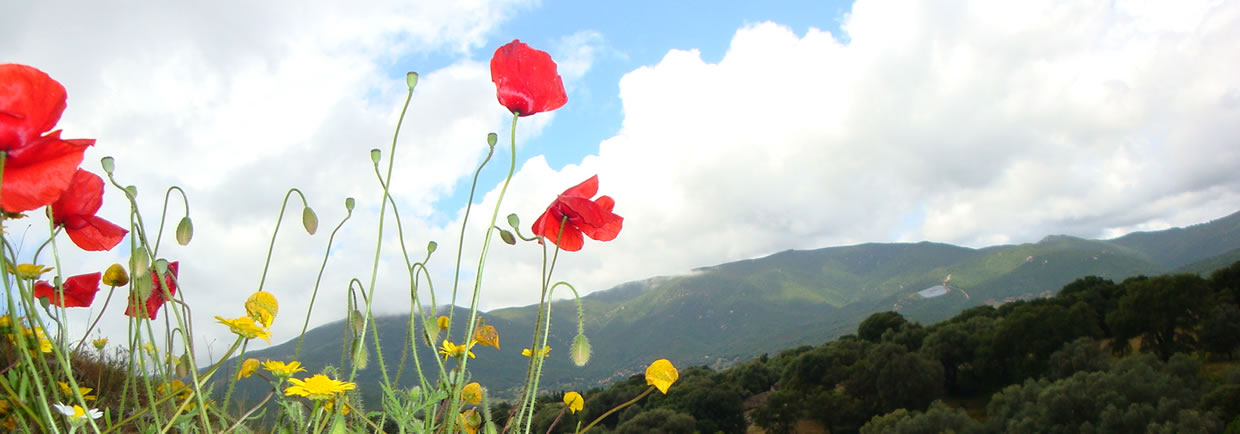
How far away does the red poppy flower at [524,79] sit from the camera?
157 centimetres

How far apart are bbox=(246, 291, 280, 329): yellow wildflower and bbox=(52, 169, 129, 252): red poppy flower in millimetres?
373

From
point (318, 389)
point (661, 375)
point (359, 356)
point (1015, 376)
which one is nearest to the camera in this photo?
point (318, 389)

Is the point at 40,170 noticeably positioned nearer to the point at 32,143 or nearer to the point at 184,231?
the point at 32,143

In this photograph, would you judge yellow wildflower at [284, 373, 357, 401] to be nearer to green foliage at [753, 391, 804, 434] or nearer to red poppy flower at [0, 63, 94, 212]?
red poppy flower at [0, 63, 94, 212]

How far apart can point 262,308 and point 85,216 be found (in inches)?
17.4

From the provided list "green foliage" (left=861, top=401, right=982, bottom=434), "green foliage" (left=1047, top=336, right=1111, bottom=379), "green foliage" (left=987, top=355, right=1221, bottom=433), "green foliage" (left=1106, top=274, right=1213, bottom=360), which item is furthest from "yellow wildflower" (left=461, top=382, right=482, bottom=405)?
"green foliage" (left=1106, top=274, right=1213, bottom=360)

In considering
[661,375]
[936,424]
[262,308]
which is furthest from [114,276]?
[936,424]

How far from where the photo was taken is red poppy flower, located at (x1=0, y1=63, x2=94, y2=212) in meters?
1.01

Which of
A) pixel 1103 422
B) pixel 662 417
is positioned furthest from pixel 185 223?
pixel 662 417

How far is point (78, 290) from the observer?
1.83 meters

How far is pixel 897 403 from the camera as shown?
4147 centimetres

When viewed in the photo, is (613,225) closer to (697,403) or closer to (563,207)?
(563,207)

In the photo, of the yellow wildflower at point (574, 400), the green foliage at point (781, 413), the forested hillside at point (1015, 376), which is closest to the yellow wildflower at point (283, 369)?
the yellow wildflower at point (574, 400)

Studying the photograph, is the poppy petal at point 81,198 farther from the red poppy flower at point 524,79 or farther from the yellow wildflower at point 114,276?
the red poppy flower at point 524,79
